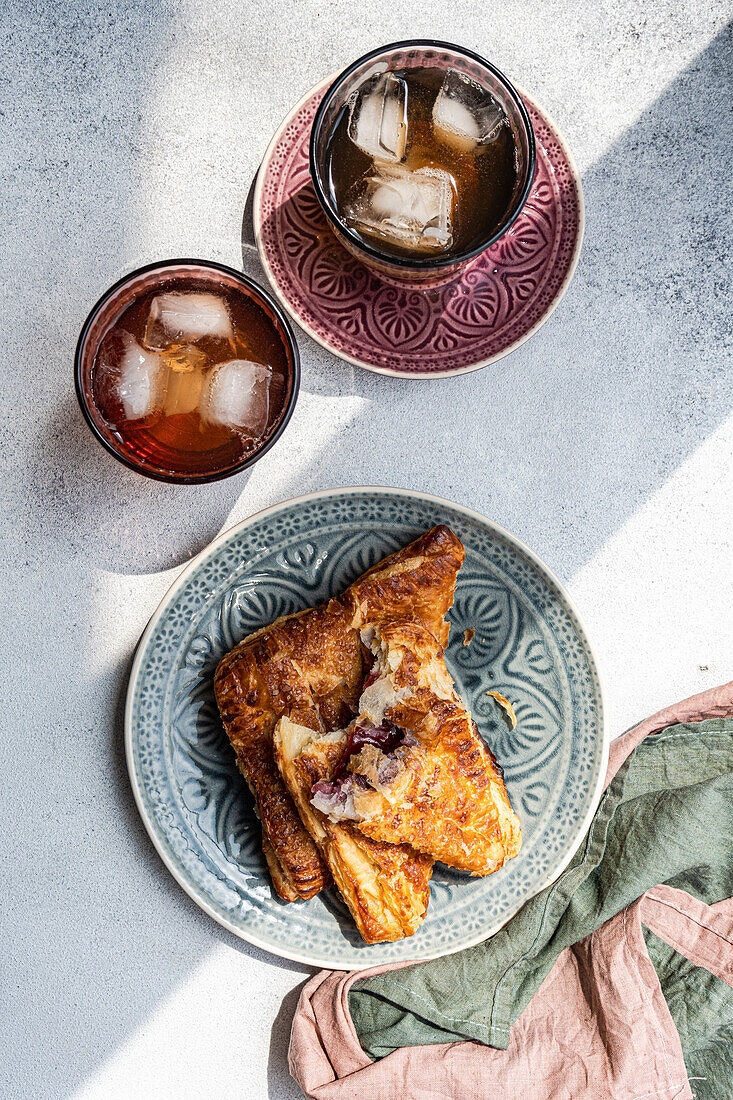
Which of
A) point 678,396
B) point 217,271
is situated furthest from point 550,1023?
point 217,271

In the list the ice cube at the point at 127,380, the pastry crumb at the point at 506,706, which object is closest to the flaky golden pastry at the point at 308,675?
the pastry crumb at the point at 506,706

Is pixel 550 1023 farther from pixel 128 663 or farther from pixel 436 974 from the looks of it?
pixel 128 663

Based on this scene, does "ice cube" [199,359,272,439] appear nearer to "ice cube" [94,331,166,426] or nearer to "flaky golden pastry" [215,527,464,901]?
"ice cube" [94,331,166,426]

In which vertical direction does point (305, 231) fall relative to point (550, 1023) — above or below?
above

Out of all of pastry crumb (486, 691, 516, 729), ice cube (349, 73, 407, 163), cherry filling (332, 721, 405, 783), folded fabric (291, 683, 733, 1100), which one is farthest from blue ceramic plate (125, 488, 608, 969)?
ice cube (349, 73, 407, 163)

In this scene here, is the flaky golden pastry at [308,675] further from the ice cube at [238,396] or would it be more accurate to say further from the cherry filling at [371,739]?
the ice cube at [238,396]
